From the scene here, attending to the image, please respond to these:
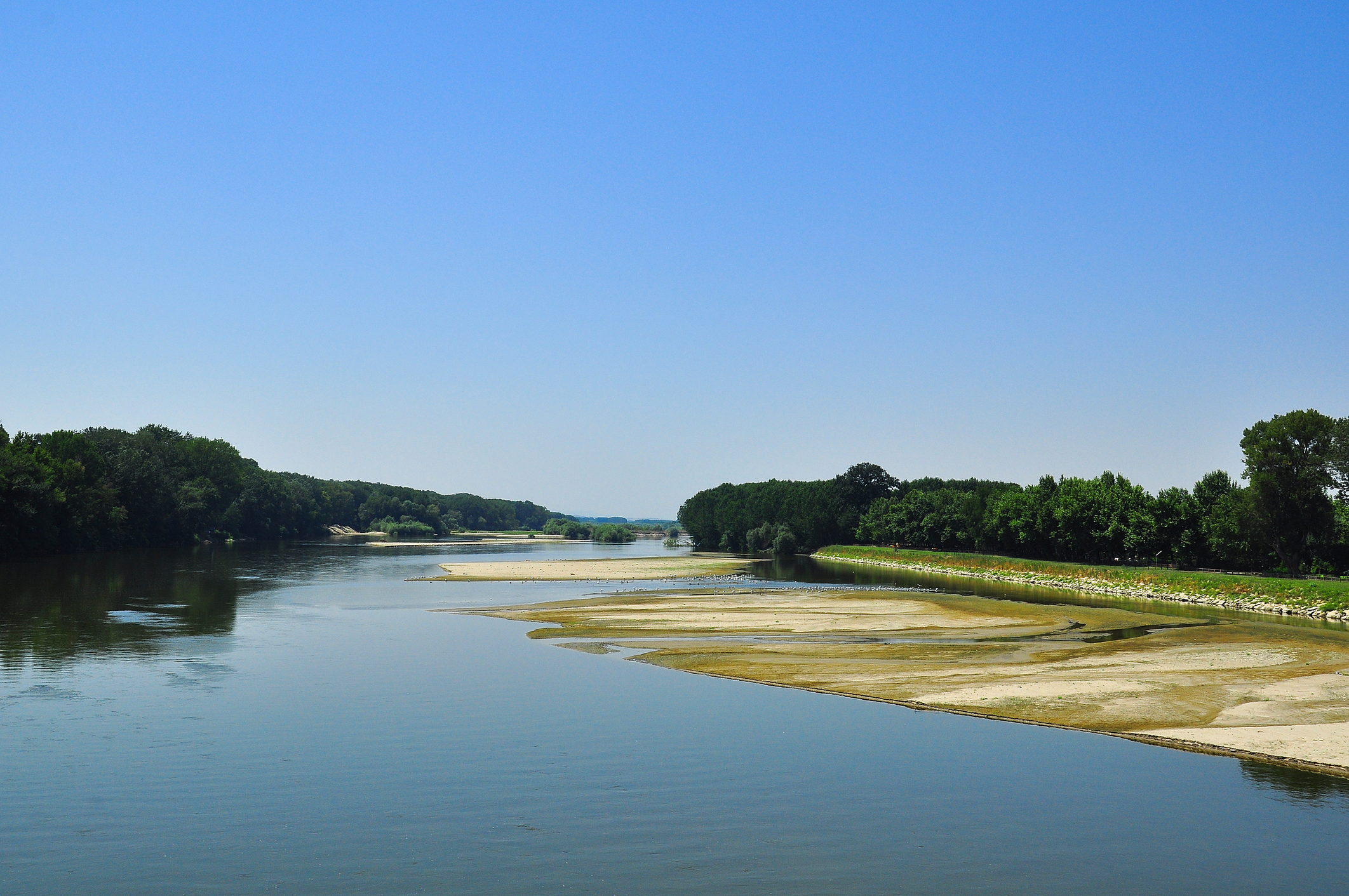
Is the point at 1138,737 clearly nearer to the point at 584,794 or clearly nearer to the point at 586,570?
the point at 584,794

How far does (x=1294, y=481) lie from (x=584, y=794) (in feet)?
213

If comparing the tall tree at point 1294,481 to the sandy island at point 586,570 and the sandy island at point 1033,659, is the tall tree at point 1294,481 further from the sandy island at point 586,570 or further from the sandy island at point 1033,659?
the sandy island at point 586,570

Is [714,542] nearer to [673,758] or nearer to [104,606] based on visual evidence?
[104,606]

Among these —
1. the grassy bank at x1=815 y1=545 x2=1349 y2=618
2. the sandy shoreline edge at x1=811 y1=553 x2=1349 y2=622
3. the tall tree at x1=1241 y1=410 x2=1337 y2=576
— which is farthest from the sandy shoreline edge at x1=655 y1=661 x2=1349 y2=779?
the tall tree at x1=1241 y1=410 x2=1337 y2=576

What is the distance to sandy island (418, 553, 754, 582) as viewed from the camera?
86562mm

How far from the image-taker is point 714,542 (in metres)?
180

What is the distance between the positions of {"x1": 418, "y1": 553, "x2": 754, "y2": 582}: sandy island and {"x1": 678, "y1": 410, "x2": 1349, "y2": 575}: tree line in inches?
1115

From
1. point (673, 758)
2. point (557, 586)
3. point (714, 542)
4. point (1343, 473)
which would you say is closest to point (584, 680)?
point (673, 758)

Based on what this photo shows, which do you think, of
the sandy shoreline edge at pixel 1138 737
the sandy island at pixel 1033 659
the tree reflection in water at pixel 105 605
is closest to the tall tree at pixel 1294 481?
the sandy island at pixel 1033 659

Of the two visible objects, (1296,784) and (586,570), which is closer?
(1296,784)

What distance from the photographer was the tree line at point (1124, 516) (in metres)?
64.9

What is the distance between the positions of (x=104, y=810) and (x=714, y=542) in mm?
164050

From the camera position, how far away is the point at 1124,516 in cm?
8494

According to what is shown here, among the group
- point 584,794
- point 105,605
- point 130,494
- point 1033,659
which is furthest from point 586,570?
point 584,794
